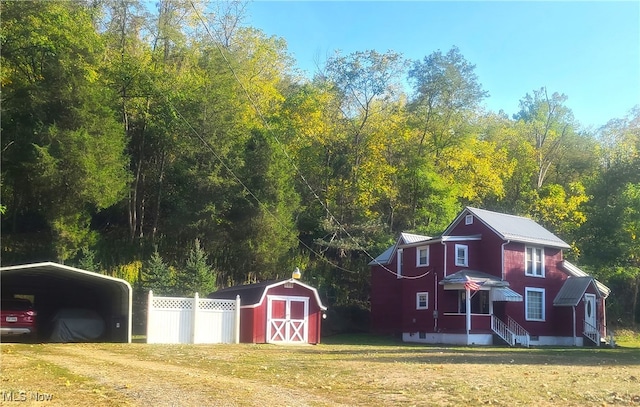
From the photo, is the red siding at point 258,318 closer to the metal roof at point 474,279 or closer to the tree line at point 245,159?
the tree line at point 245,159

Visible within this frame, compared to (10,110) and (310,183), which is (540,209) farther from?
(10,110)

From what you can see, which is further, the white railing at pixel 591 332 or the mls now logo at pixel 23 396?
the white railing at pixel 591 332

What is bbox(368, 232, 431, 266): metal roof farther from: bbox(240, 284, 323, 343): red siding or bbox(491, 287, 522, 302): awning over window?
bbox(240, 284, 323, 343): red siding

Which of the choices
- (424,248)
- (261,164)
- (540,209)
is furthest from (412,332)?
(540,209)

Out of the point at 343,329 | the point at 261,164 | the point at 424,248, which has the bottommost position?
the point at 343,329

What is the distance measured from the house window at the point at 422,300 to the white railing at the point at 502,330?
3728mm

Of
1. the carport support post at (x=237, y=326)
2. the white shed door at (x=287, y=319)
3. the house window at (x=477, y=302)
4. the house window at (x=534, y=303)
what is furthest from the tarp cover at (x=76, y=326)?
the house window at (x=534, y=303)

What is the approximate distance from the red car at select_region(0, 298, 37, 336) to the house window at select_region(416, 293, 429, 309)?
19.3m

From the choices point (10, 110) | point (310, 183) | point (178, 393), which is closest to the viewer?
point (178, 393)

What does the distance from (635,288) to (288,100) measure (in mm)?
29343

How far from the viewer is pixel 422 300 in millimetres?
33781

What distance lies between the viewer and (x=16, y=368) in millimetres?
11812

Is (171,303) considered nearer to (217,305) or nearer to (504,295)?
(217,305)

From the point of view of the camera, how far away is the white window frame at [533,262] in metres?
33.2
